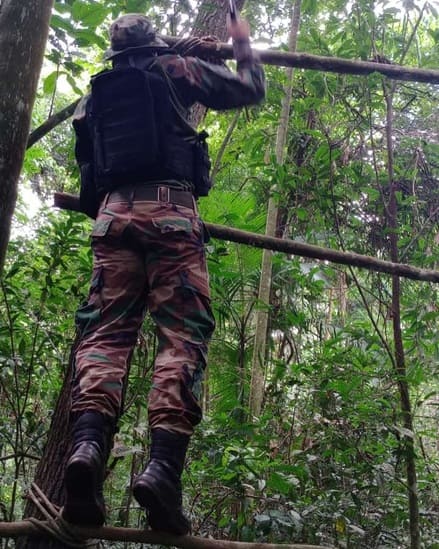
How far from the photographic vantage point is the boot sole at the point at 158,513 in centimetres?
162

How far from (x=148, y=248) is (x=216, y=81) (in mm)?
801

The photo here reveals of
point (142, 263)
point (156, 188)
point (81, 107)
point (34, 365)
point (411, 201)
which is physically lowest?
point (34, 365)

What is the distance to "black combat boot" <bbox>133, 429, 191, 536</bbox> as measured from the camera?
Result: 5.34 ft

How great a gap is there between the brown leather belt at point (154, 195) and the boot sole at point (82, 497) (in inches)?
40.4

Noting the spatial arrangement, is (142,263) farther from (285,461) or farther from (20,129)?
(285,461)

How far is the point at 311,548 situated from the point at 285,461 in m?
2.12

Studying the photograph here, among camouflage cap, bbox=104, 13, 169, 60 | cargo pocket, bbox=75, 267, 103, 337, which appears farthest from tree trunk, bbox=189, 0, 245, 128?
cargo pocket, bbox=75, 267, 103, 337

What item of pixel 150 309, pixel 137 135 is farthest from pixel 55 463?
pixel 137 135

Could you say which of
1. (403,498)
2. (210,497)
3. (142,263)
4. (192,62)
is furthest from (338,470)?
(192,62)

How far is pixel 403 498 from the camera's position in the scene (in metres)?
3.34

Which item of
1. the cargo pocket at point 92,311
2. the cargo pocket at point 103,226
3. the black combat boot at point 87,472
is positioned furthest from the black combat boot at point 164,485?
the cargo pocket at point 103,226

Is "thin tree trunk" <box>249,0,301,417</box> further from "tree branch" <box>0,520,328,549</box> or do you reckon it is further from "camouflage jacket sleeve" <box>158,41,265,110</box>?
"tree branch" <box>0,520,328,549</box>

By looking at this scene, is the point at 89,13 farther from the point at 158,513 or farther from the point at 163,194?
the point at 158,513

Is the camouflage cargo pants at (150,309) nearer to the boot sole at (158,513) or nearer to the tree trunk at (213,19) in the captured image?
the boot sole at (158,513)
